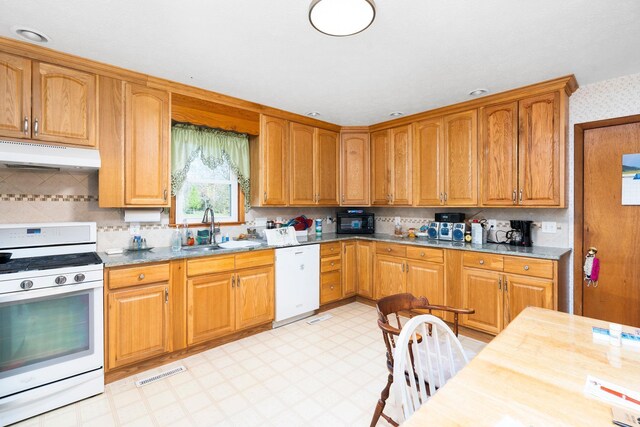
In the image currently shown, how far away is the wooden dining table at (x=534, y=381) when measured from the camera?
0.80 metres

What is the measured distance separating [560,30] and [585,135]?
1442mm

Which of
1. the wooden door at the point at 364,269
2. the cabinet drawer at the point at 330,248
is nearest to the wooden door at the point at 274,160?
the cabinet drawer at the point at 330,248

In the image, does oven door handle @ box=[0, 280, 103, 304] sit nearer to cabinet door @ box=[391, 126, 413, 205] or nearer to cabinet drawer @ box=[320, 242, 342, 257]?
cabinet drawer @ box=[320, 242, 342, 257]

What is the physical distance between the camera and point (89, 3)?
1.66 m

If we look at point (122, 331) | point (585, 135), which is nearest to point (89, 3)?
point (122, 331)

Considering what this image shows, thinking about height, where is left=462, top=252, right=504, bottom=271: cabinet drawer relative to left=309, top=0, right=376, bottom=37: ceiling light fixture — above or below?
below

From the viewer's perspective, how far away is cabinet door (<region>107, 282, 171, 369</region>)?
2.20 metres

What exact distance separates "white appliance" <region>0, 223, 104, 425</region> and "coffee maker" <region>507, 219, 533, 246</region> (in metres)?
3.65

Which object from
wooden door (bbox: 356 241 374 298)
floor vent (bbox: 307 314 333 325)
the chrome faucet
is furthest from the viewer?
wooden door (bbox: 356 241 374 298)

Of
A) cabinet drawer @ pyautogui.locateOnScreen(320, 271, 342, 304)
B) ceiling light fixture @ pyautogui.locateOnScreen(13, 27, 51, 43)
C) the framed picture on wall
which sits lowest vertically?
cabinet drawer @ pyautogui.locateOnScreen(320, 271, 342, 304)

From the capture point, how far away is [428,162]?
11.7ft

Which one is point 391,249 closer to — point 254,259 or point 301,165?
point 301,165

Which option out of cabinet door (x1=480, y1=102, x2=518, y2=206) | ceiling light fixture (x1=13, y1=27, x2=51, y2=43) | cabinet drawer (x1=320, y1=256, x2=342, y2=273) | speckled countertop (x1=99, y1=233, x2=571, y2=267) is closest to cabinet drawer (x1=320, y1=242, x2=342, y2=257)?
cabinet drawer (x1=320, y1=256, x2=342, y2=273)

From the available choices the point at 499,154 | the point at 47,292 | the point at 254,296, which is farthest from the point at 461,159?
the point at 47,292
